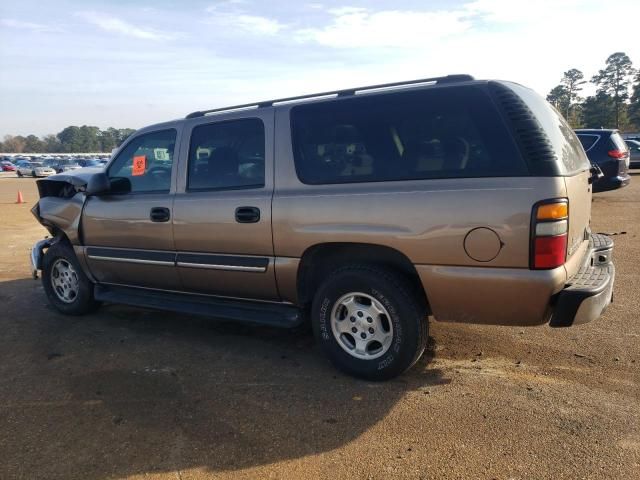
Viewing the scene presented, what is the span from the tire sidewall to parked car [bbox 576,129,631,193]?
920cm

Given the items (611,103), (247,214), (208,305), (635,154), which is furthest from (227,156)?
(611,103)

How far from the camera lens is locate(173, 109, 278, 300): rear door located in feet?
12.8

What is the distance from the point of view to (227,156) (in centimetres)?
422

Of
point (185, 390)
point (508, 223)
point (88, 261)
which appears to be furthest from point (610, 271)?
point (88, 261)

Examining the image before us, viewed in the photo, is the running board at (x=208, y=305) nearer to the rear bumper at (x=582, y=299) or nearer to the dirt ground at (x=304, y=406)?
the dirt ground at (x=304, y=406)

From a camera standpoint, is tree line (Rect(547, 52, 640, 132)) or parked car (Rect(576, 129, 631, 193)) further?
tree line (Rect(547, 52, 640, 132))

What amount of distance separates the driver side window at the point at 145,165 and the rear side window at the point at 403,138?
1359mm

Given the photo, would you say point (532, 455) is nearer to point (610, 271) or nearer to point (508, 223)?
point (508, 223)

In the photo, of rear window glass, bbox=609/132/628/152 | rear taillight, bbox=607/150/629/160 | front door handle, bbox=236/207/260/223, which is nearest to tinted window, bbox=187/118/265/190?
front door handle, bbox=236/207/260/223

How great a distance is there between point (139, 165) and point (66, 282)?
64.8 inches

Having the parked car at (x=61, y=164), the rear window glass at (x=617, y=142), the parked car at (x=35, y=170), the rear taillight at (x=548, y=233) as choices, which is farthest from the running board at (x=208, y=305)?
the parked car at (x=61, y=164)

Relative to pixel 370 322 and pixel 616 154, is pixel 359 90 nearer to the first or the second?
pixel 370 322

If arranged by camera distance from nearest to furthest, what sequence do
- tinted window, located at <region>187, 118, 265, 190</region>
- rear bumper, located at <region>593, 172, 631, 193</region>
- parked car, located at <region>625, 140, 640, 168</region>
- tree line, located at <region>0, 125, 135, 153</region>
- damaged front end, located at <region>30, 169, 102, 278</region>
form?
1. tinted window, located at <region>187, 118, 265, 190</region>
2. damaged front end, located at <region>30, 169, 102, 278</region>
3. rear bumper, located at <region>593, 172, 631, 193</region>
4. parked car, located at <region>625, 140, 640, 168</region>
5. tree line, located at <region>0, 125, 135, 153</region>

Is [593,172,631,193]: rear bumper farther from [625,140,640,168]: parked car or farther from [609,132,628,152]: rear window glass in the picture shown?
[625,140,640,168]: parked car
